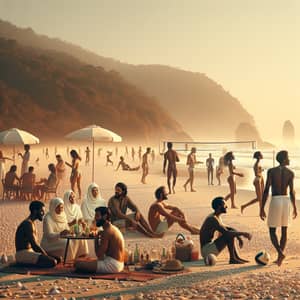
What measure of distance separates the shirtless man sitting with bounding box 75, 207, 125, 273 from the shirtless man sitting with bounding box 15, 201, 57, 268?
0.59m

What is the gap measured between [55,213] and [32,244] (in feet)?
2.20

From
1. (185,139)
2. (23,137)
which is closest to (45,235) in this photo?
(23,137)

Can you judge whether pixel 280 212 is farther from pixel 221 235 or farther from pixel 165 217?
pixel 165 217

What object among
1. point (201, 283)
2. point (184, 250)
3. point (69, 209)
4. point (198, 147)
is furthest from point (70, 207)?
point (198, 147)

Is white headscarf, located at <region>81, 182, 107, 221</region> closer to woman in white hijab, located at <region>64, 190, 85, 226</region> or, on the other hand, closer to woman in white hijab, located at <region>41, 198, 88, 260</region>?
woman in white hijab, located at <region>64, 190, 85, 226</region>

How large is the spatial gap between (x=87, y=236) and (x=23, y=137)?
1122 centimetres

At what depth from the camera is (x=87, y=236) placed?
29.0ft

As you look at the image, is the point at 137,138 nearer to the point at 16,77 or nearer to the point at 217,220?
the point at 16,77

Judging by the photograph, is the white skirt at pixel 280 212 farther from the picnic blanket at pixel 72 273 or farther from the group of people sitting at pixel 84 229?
the group of people sitting at pixel 84 229

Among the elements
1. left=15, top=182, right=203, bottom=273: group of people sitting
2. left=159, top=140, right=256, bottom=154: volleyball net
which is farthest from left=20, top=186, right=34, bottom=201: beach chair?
left=159, top=140, right=256, bottom=154: volleyball net

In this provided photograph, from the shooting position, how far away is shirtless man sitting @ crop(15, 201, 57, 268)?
855 centimetres

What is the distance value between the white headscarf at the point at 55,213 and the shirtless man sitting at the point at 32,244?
382 mm

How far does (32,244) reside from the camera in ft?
28.3

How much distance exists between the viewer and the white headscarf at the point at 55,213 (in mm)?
9094
